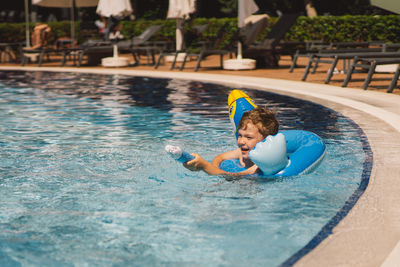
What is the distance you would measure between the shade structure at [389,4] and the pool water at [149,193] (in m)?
4.14

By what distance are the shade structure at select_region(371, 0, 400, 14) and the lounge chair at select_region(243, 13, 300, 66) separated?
15.1ft

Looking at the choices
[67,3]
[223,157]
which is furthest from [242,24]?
[223,157]

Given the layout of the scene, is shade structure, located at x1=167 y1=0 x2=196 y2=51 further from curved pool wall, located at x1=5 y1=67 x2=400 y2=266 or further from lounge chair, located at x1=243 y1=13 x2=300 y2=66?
curved pool wall, located at x1=5 y1=67 x2=400 y2=266

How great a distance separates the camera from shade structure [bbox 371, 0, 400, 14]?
12625 millimetres

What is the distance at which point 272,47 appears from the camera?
17.5 meters

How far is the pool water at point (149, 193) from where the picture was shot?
3.70m

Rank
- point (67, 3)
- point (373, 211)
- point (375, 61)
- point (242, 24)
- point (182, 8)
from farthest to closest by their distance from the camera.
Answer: point (67, 3), point (182, 8), point (242, 24), point (375, 61), point (373, 211)

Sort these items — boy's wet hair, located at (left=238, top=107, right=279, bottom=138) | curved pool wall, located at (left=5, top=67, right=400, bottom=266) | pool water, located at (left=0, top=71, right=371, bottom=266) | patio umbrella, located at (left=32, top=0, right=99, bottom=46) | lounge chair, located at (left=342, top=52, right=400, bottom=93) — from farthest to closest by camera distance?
patio umbrella, located at (left=32, top=0, right=99, bottom=46) → lounge chair, located at (left=342, top=52, right=400, bottom=93) → boy's wet hair, located at (left=238, top=107, right=279, bottom=138) → pool water, located at (left=0, top=71, right=371, bottom=266) → curved pool wall, located at (left=5, top=67, right=400, bottom=266)

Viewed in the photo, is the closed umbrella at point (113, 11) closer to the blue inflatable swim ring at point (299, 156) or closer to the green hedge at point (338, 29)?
the green hedge at point (338, 29)

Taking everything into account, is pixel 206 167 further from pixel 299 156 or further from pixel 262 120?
pixel 299 156

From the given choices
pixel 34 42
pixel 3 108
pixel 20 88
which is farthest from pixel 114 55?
pixel 3 108

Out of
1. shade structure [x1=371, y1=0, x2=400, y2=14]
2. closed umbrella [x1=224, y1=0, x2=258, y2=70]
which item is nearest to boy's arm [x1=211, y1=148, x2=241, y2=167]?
shade structure [x1=371, y1=0, x2=400, y2=14]

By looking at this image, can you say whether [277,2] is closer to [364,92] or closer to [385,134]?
[364,92]

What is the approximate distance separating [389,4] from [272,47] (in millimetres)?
5085
